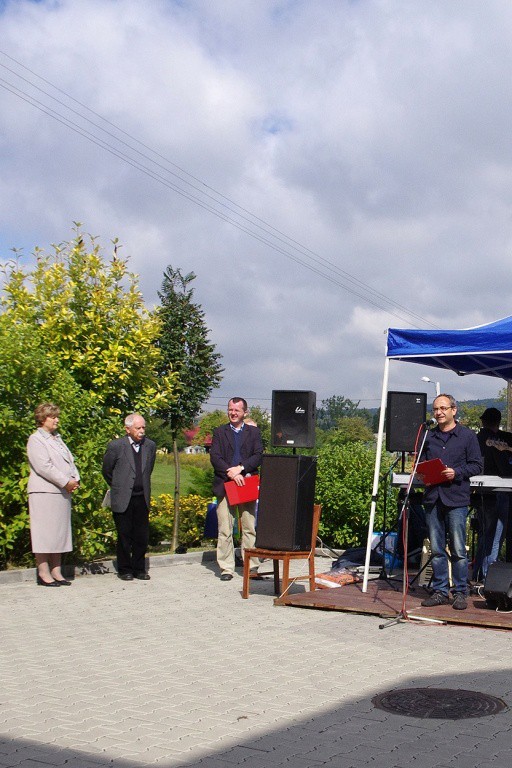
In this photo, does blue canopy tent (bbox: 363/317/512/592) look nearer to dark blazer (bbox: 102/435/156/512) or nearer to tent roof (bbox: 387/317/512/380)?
tent roof (bbox: 387/317/512/380)

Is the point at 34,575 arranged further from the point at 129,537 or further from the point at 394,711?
the point at 394,711

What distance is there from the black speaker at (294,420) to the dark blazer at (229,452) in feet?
4.34

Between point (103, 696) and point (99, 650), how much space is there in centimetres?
147

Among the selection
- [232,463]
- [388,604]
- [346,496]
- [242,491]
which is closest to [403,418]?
[346,496]

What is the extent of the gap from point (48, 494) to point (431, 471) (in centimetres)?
421

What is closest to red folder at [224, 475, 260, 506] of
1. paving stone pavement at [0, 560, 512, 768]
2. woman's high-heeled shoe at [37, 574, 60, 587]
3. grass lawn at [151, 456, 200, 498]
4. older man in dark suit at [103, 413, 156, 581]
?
older man in dark suit at [103, 413, 156, 581]

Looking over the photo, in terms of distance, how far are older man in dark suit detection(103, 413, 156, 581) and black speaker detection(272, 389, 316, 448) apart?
196 cm

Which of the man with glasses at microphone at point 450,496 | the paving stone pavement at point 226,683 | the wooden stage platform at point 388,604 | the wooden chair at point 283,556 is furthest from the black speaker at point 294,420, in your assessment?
the man with glasses at microphone at point 450,496

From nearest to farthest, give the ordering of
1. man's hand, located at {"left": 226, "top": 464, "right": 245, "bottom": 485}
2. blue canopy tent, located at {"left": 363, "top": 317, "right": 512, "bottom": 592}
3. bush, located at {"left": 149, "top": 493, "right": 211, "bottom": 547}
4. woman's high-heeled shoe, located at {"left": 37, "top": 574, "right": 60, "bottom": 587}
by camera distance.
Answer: blue canopy tent, located at {"left": 363, "top": 317, "right": 512, "bottom": 592}, woman's high-heeled shoe, located at {"left": 37, "top": 574, "right": 60, "bottom": 587}, man's hand, located at {"left": 226, "top": 464, "right": 245, "bottom": 485}, bush, located at {"left": 149, "top": 493, "right": 211, "bottom": 547}

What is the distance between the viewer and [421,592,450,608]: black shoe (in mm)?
8969

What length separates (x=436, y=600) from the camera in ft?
29.6

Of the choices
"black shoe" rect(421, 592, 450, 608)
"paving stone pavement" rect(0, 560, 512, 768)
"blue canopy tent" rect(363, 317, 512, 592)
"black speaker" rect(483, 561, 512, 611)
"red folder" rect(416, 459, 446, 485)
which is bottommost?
"paving stone pavement" rect(0, 560, 512, 768)

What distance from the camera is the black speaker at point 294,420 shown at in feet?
41.0

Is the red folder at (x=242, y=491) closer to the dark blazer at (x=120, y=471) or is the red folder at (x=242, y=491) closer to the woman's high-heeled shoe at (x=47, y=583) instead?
the dark blazer at (x=120, y=471)
